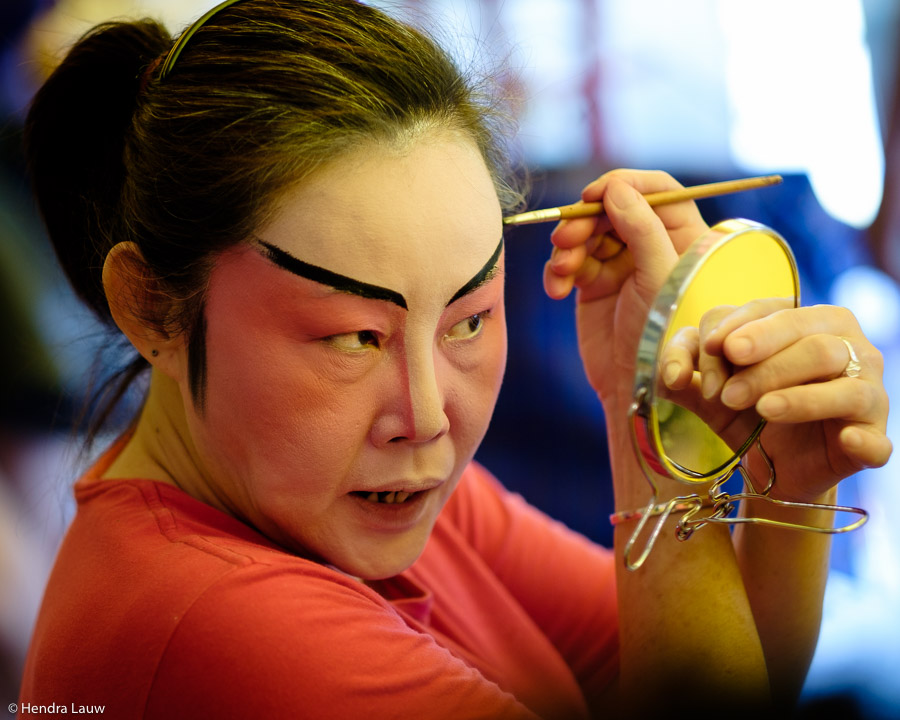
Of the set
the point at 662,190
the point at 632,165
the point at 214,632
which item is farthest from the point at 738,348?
the point at 632,165

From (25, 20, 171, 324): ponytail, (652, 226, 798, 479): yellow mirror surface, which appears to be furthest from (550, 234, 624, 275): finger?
(25, 20, 171, 324): ponytail

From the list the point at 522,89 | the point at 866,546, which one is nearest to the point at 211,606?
the point at 522,89

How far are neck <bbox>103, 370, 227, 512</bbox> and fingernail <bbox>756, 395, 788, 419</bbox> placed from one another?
53 cm

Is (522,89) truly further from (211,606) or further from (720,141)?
(720,141)

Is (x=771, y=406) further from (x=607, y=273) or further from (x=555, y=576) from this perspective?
(x=555, y=576)

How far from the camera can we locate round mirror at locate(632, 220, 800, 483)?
65 cm

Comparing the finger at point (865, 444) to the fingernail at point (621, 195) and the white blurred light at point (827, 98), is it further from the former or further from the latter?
the white blurred light at point (827, 98)

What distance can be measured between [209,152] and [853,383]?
593 mm

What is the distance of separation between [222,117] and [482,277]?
0.90 feet

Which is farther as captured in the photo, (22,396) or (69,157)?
(22,396)

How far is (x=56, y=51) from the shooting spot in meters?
1.04

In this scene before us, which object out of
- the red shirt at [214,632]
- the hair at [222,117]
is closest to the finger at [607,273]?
the hair at [222,117]

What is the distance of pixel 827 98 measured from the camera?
218 cm

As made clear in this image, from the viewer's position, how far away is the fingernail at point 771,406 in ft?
2.26
